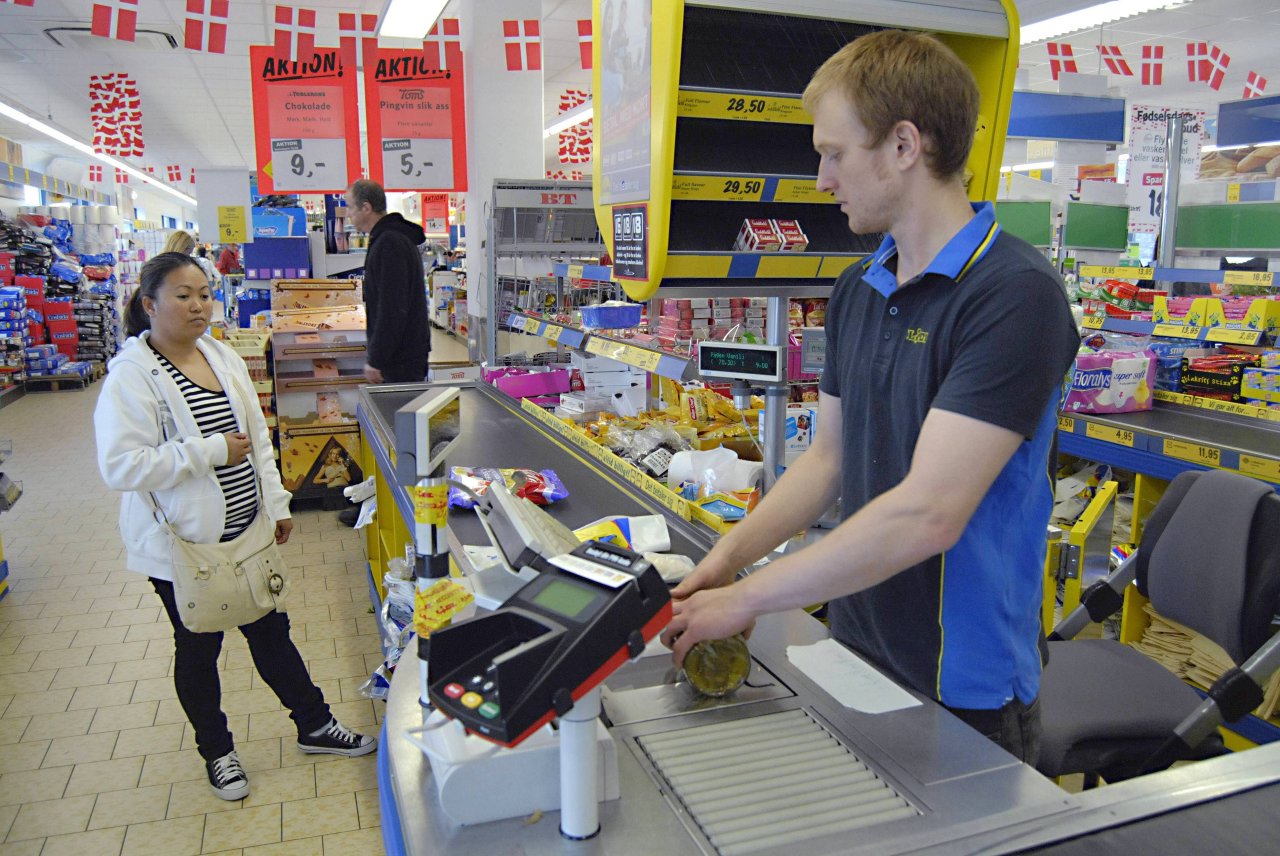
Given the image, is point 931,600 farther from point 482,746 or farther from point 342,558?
point 342,558

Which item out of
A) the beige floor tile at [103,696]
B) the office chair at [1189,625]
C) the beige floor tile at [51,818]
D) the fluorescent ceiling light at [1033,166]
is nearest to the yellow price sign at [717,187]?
the office chair at [1189,625]

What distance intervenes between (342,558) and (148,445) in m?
2.83

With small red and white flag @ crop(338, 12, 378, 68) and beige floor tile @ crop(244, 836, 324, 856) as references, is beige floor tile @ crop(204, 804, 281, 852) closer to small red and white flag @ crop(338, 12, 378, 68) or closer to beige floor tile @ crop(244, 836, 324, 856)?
beige floor tile @ crop(244, 836, 324, 856)

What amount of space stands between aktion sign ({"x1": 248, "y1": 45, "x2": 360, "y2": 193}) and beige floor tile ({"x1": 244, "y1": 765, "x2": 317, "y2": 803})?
575 cm

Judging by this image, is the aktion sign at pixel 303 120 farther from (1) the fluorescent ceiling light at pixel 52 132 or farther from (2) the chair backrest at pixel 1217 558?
(1) the fluorescent ceiling light at pixel 52 132

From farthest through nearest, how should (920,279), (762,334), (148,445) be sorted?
(762,334) → (148,445) → (920,279)

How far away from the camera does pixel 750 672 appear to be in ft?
4.81

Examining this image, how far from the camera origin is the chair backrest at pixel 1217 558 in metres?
2.15

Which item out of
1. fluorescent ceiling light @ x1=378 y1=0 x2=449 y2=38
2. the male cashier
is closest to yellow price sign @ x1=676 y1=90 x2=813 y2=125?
the male cashier

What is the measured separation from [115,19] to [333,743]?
4.84 metres

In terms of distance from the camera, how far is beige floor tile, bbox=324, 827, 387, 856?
281 cm

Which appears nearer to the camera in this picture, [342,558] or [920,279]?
[920,279]

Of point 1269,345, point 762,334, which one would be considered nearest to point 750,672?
point 762,334

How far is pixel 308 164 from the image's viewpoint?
7.99 metres
